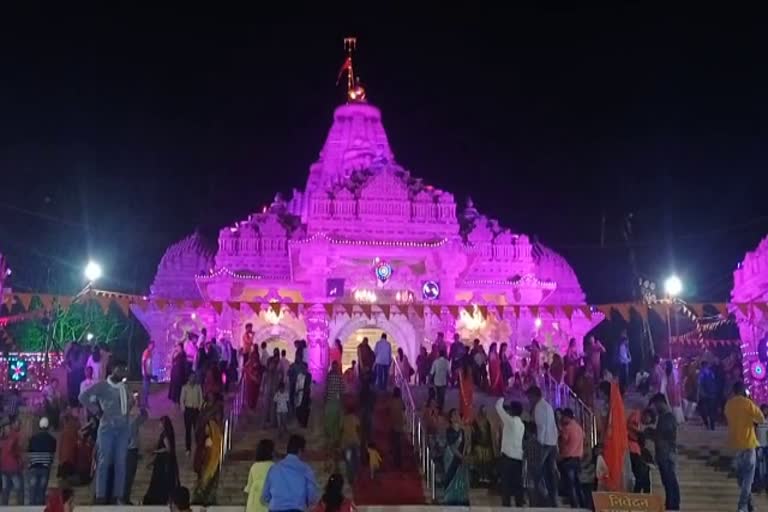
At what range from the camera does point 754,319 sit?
25.6 metres

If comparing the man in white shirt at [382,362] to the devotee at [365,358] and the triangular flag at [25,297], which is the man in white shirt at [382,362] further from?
the triangular flag at [25,297]

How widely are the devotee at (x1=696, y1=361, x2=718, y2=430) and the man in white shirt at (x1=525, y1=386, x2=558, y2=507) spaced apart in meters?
7.26

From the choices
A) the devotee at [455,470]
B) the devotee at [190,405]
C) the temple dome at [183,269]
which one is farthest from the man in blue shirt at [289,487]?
the temple dome at [183,269]

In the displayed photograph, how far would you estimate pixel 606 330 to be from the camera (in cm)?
4753

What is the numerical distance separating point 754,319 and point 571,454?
16183 millimetres

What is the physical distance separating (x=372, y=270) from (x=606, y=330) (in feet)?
68.5

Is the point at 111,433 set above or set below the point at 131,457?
above

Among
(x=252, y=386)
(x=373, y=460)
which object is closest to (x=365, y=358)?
(x=252, y=386)

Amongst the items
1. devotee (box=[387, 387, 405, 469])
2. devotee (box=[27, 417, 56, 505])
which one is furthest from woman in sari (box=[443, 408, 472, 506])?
devotee (box=[27, 417, 56, 505])

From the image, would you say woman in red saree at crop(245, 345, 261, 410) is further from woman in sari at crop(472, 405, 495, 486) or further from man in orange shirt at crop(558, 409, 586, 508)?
man in orange shirt at crop(558, 409, 586, 508)

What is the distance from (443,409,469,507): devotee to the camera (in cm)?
1155

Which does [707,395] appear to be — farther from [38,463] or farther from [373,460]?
[38,463]

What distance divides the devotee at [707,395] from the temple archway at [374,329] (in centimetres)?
1490

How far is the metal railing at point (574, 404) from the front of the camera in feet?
50.9
